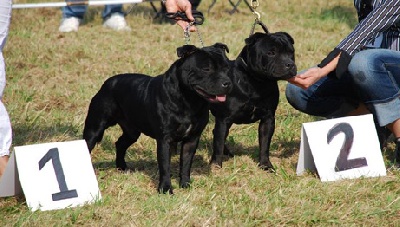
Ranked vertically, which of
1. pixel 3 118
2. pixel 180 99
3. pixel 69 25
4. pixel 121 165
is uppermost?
pixel 180 99

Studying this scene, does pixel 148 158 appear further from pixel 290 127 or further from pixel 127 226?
pixel 127 226

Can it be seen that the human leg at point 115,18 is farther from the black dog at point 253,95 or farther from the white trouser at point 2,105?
the white trouser at point 2,105

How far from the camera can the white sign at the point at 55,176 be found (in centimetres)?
398

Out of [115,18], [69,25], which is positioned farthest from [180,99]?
[115,18]

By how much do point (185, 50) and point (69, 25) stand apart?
20.3 feet

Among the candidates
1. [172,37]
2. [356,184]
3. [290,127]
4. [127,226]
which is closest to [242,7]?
[172,37]

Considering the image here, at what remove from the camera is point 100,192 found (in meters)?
4.36

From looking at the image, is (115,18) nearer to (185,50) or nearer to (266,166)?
(266,166)

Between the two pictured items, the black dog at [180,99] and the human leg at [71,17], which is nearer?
the black dog at [180,99]

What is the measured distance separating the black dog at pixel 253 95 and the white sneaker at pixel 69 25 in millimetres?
5382

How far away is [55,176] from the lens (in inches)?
159

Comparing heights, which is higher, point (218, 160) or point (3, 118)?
point (3, 118)

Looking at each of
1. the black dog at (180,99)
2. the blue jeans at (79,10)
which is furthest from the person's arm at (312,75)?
the blue jeans at (79,10)

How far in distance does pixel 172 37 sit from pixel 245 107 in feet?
15.6
